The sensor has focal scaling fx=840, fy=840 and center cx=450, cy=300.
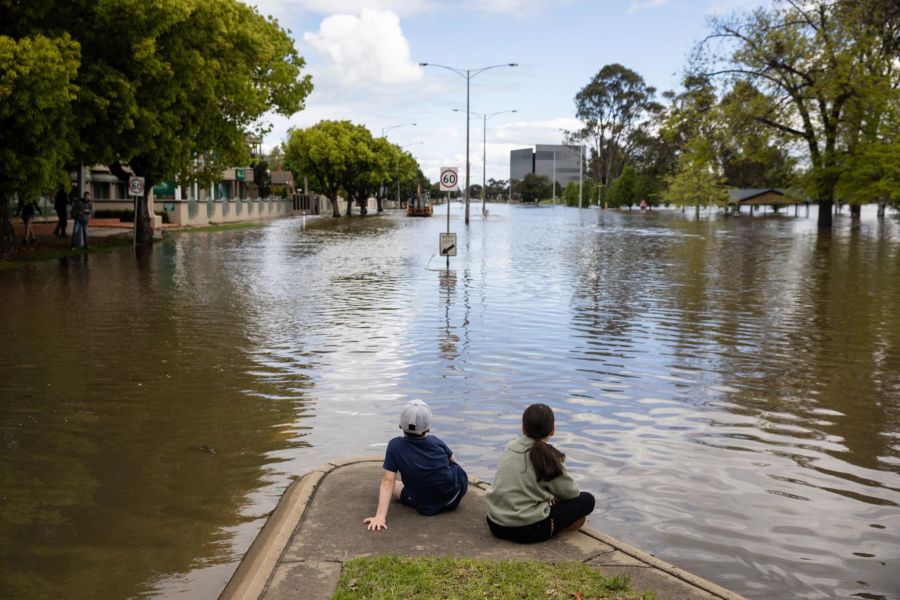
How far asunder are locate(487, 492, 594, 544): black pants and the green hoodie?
3 centimetres

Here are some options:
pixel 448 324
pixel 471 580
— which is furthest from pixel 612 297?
pixel 471 580

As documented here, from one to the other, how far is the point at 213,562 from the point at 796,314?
1172 centimetres

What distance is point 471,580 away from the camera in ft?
13.6

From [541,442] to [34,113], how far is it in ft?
64.8

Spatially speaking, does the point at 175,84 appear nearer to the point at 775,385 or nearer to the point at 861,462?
the point at 775,385

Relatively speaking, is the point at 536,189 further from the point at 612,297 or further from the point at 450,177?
the point at 612,297

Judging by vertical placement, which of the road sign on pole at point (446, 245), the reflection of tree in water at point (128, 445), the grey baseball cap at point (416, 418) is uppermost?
the road sign on pole at point (446, 245)

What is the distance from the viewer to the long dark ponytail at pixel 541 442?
476cm

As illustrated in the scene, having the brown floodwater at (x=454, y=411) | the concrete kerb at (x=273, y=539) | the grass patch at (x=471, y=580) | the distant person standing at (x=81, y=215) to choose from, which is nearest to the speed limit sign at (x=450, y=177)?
the brown floodwater at (x=454, y=411)

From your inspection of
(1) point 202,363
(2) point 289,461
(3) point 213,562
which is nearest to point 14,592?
(3) point 213,562

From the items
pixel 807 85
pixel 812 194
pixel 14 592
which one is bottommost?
pixel 14 592

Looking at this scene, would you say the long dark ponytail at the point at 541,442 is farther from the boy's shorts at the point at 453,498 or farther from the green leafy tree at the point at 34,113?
the green leafy tree at the point at 34,113

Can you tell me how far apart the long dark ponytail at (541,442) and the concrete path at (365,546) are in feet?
1.35

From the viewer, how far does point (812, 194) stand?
46.4m
